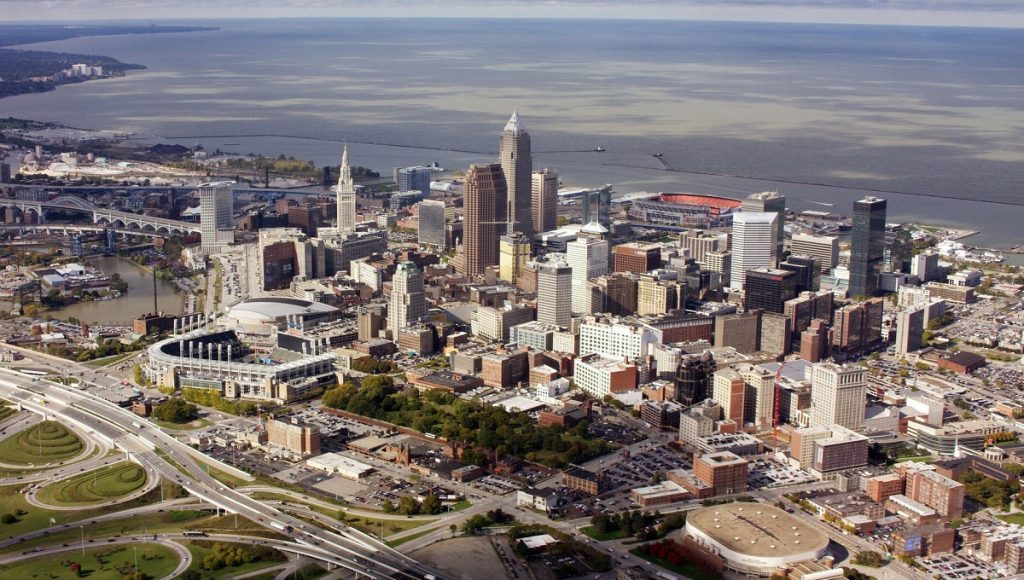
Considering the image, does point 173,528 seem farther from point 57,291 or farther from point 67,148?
point 67,148

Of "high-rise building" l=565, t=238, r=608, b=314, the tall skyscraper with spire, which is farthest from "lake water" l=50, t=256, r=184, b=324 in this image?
"high-rise building" l=565, t=238, r=608, b=314

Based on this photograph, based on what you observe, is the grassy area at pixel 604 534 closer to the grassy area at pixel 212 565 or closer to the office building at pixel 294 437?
the grassy area at pixel 212 565

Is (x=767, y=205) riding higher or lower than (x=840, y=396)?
higher

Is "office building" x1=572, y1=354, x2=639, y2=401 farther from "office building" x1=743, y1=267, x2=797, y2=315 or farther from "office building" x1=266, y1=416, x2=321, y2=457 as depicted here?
"office building" x1=266, y1=416, x2=321, y2=457

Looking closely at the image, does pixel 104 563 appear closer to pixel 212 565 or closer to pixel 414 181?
pixel 212 565

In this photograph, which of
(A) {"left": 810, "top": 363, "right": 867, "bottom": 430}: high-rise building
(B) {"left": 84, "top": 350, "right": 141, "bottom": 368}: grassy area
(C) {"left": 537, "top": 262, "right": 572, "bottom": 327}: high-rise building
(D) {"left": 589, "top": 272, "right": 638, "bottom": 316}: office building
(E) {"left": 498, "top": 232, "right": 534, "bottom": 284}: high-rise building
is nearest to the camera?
(A) {"left": 810, "top": 363, "right": 867, "bottom": 430}: high-rise building

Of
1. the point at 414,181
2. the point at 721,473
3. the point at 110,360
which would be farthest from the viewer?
the point at 414,181

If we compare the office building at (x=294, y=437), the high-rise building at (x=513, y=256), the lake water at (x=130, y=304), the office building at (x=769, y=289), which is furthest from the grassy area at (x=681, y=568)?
the lake water at (x=130, y=304)

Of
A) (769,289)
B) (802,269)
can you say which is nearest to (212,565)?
(769,289)
